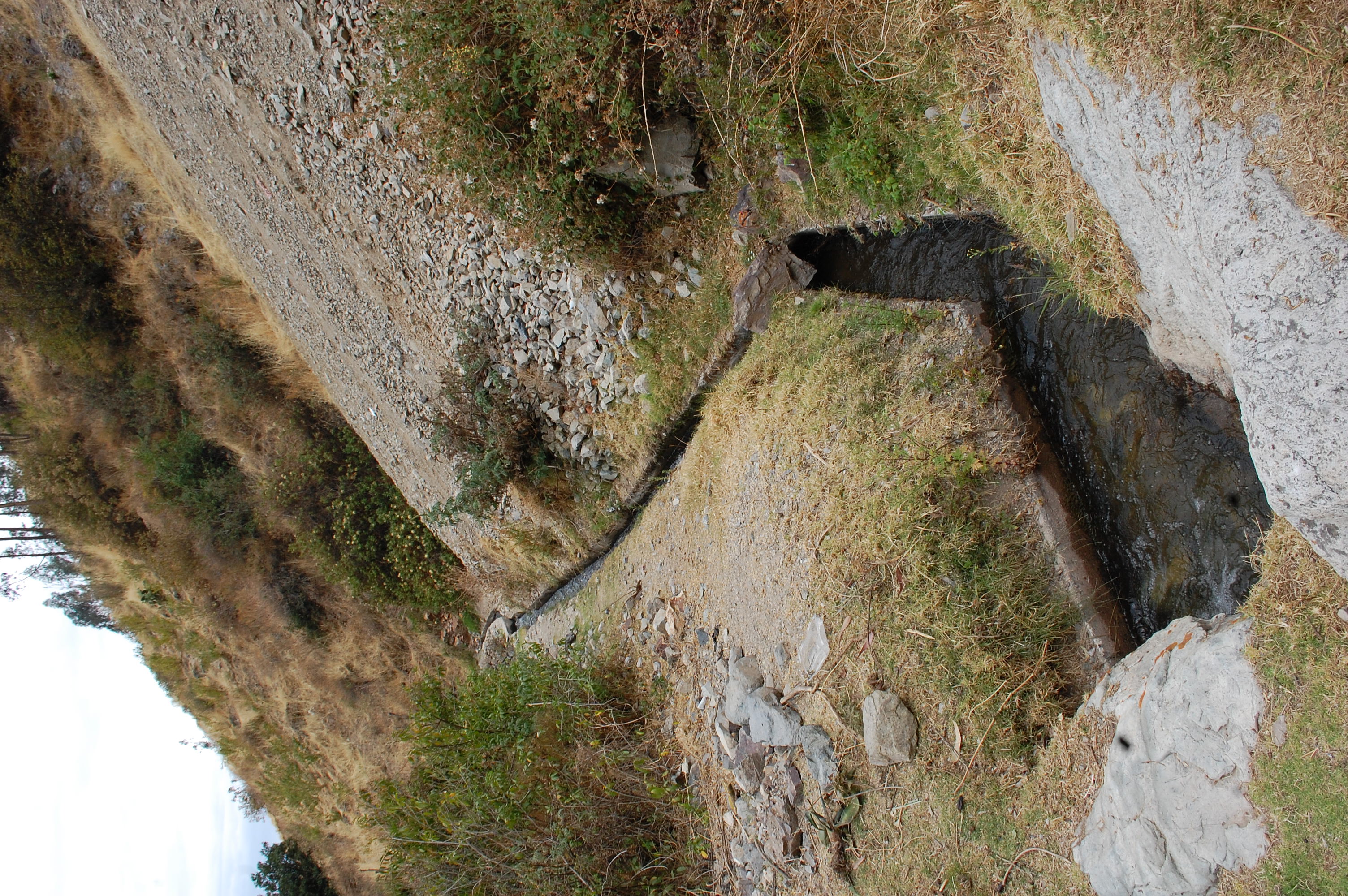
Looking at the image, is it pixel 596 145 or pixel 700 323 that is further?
pixel 700 323

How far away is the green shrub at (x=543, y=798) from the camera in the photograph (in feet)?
16.4

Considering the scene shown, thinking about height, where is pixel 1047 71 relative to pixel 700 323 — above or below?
below

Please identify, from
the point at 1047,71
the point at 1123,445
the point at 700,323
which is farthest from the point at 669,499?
the point at 1047,71

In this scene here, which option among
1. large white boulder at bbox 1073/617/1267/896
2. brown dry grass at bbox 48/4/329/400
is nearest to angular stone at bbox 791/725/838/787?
large white boulder at bbox 1073/617/1267/896

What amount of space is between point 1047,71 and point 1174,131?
2.27ft

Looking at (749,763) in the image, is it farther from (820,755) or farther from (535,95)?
(535,95)

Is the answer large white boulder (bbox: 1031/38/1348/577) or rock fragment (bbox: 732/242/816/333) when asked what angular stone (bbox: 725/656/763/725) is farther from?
large white boulder (bbox: 1031/38/1348/577)

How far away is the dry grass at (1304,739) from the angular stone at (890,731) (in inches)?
51.2

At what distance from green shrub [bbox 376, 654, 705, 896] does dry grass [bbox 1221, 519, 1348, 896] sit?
128 inches

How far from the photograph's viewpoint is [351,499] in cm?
862

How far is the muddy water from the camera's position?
3201 mm

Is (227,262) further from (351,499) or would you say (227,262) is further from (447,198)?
(447,198)

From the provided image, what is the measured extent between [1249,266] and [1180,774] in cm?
168

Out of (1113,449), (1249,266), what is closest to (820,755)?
(1113,449)
